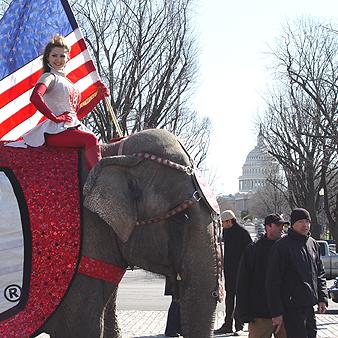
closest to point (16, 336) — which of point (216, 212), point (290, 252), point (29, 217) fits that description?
point (29, 217)

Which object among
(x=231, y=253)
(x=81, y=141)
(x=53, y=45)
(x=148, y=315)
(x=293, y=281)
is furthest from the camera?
(x=148, y=315)

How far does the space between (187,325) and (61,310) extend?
0.79 metres

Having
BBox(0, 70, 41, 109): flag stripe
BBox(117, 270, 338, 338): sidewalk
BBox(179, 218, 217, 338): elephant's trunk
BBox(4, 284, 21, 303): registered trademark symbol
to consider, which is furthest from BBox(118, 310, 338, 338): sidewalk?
BBox(179, 218, 217, 338): elephant's trunk

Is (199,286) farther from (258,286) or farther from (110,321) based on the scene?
(258,286)

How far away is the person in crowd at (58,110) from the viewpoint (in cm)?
466

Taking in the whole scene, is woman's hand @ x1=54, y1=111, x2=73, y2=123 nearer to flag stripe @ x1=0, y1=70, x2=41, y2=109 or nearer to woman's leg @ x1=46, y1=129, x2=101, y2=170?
woman's leg @ x1=46, y1=129, x2=101, y2=170

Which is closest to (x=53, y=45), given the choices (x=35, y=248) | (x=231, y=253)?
(x=35, y=248)

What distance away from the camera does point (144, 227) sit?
14.9 feet

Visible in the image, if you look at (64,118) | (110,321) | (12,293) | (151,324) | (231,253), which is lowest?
(151,324)

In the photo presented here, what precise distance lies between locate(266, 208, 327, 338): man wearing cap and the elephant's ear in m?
2.84

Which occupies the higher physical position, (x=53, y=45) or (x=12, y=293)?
(x=53, y=45)

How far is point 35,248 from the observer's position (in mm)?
4516

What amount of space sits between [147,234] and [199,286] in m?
0.46

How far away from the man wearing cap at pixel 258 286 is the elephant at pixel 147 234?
3431mm
